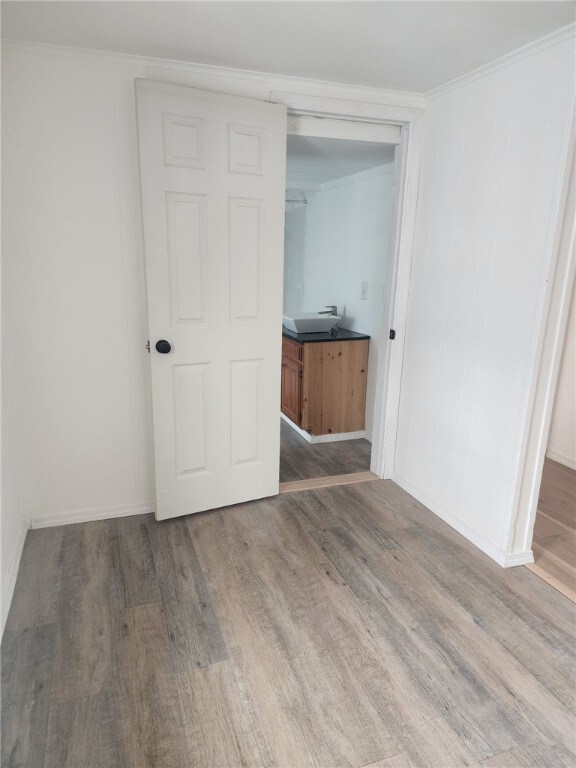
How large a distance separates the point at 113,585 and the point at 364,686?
3.60 ft

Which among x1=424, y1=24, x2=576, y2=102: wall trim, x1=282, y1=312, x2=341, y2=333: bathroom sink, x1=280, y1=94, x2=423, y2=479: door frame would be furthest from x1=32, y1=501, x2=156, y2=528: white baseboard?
x1=424, y1=24, x2=576, y2=102: wall trim

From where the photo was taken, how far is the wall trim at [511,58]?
1.85 meters

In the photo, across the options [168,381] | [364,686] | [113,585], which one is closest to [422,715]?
[364,686]

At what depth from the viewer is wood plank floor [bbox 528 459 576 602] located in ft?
7.37

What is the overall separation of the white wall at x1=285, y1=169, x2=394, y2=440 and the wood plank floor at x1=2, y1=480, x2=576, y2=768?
160 cm

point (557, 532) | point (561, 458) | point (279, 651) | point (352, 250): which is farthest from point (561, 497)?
point (352, 250)

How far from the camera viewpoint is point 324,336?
3834 mm

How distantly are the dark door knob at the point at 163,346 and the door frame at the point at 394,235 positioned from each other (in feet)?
4.30

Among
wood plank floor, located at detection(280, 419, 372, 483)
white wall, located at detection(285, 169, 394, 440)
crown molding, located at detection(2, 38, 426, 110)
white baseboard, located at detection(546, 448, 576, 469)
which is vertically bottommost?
wood plank floor, located at detection(280, 419, 372, 483)

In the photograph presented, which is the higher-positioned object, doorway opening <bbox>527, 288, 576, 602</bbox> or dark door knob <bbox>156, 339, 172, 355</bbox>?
dark door knob <bbox>156, 339, 172, 355</bbox>

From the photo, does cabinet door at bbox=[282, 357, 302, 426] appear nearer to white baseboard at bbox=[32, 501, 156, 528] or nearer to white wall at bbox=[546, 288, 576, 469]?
white baseboard at bbox=[32, 501, 156, 528]

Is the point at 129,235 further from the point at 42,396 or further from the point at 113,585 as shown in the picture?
the point at 113,585

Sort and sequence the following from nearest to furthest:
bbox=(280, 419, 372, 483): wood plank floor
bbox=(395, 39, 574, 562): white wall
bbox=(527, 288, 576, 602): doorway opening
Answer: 1. bbox=(395, 39, 574, 562): white wall
2. bbox=(527, 288, 576, 602): doorway opening
3. bbox=(280, 419, 372, 483): wood plank floor

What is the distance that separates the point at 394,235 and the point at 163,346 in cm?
146
